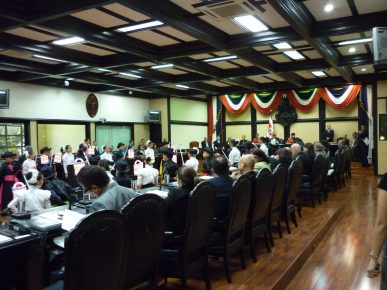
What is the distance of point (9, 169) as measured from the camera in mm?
6594

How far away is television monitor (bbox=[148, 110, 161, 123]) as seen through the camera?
13.9 m

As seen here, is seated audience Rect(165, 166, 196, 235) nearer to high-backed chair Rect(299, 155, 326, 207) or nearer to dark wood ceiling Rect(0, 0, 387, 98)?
dark wood ceiling Rect(0, 0, 387, 98)

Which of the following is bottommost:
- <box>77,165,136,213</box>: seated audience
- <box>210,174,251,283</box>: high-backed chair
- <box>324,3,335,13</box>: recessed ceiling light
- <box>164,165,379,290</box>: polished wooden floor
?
<box>164,165,379,290</box>: polished wooden floor

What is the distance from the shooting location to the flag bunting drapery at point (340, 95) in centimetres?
1300

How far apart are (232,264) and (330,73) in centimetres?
974

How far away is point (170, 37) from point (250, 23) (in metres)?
1.53

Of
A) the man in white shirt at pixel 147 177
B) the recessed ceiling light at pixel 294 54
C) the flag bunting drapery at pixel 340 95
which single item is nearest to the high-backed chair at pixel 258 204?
the man in white shirt at pixel 147 177

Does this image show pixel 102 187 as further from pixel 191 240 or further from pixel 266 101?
pixel 266 101

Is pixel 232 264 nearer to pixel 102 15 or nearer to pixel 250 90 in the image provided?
pixel 102 15

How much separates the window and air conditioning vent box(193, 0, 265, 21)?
7455 millimetres

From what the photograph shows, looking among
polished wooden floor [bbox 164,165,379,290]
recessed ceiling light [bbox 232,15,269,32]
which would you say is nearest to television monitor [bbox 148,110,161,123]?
recessed ceiling light [bbox 232,15,269,32]

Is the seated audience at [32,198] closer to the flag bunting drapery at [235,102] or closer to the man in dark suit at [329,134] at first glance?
the flag bunting drapery at [235,102]

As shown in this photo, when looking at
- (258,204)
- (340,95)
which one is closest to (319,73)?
(340,95)

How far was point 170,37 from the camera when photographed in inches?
262
